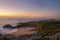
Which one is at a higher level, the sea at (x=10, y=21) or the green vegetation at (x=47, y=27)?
the sea at (x=10, y=21)

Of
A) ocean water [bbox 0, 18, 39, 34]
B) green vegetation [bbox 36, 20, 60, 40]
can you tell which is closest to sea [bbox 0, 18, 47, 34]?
ocean water [bbox 0, 18, 39, 34]

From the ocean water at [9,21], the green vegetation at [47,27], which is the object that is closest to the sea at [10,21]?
the ocean water at [9,21]

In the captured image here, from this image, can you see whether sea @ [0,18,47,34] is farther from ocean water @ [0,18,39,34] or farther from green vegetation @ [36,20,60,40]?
green vegetation @ [36,20,60,40]

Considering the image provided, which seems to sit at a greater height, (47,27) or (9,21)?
(9,21)

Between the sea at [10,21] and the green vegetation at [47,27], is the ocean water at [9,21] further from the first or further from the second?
the green vegetation at [47,27]

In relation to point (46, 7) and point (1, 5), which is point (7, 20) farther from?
point (46, 7)

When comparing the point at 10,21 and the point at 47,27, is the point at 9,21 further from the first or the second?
the point at 47,27

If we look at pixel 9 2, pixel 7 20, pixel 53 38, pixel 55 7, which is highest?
pixel 9 2

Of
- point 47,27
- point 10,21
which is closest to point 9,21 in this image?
point 10,21

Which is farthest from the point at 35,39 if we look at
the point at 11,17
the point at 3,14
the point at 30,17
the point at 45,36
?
the point at 3,14

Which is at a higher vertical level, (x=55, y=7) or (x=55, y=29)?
(x=55, y=7)

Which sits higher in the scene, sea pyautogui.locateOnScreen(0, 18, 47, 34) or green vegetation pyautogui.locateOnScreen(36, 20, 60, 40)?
sea pyautogui.locateOnScreen(0, 18, 47, 34)
